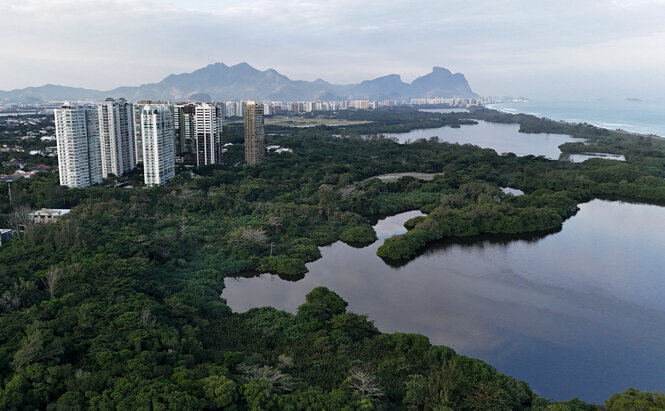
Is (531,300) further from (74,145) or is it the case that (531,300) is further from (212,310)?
(74,145)

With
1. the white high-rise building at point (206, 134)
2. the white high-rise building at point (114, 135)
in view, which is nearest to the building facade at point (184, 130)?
the white high-rise building at point (206, 134)

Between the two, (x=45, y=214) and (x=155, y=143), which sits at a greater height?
(x=155, y=143)

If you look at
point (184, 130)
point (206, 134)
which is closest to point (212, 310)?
point (206, 134)

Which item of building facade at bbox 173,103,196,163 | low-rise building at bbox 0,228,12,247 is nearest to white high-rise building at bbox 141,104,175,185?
building facade at bbox 173,103,196,163

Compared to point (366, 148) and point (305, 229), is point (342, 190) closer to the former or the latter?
point (305, 229)

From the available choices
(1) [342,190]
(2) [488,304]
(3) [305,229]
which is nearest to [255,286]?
(3) [305,229]

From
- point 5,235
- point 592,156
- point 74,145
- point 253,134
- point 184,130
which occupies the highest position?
point 184,130

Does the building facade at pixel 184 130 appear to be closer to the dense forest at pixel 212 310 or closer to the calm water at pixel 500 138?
the dense forest at pixel 212 310
